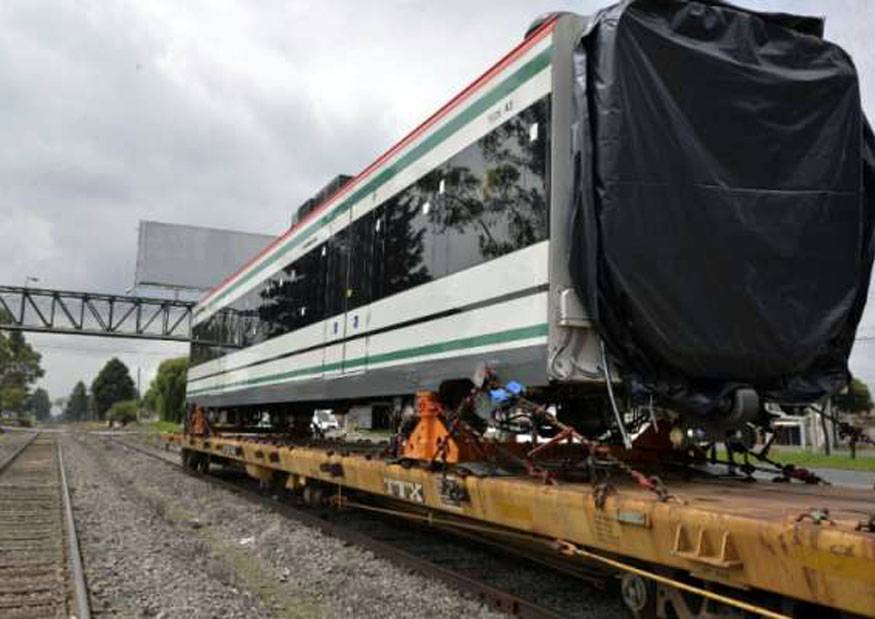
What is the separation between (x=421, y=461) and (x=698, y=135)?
340 cm

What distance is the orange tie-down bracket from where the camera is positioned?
264 inches

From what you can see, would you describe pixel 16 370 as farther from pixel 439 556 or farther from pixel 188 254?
pixel 439 556

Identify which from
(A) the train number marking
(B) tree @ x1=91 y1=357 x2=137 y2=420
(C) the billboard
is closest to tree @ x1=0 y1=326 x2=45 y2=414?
(B) tree @ x1=91 y1=357 x2=137 y2=420

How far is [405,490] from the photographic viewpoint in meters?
7.00

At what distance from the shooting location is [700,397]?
5.32 m

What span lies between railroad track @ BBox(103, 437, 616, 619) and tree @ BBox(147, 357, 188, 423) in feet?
228

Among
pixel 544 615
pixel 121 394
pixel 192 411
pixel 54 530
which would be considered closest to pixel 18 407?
pixel 121 394

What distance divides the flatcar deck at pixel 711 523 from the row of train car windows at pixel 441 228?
5.75ft

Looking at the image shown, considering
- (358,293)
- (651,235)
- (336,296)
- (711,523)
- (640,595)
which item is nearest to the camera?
(711,523)

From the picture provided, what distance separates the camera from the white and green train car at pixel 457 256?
18.7 ft

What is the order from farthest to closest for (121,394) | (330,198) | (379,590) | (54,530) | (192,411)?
(121,394)
(192,411)
(330,198)
(54,530)
(379,590)

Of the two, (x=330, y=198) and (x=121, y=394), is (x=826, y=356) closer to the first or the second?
(x=330, y=198)

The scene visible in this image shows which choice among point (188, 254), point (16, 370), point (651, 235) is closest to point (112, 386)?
point (16, 370)

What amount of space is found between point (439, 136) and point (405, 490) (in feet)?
10.1
